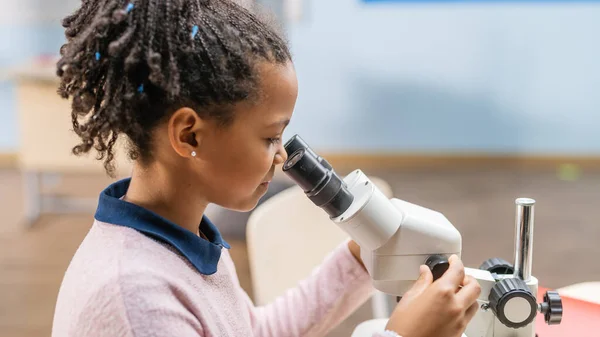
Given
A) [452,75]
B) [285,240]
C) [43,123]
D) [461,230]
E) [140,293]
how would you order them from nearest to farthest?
[140,293] → [285,240] → [461,230] → [43,123] → [452,75]

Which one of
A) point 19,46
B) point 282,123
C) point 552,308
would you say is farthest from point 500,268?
point 19,46

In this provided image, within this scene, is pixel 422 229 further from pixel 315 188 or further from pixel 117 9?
pixel 117 9

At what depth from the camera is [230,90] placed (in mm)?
765

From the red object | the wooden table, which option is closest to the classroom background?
the wooden table

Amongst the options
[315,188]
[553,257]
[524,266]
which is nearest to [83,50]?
[315,188]

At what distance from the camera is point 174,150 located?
0.79 metres

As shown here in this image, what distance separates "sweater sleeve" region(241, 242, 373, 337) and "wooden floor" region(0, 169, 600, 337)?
50.7 inches

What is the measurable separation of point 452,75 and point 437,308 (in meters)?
3.97

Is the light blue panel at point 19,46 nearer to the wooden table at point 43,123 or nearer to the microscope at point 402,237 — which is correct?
the wooden table at point 43,123

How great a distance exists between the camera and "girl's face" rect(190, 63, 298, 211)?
781mm

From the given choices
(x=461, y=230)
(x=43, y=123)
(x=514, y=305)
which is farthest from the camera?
Answer: (x=43, y=123)

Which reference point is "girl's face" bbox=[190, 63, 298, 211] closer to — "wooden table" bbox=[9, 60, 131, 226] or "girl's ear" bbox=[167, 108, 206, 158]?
"girl's ear" bbox=[167, 108, 206, 158]

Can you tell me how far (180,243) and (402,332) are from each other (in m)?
0.28

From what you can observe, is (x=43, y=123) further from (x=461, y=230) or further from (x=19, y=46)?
(x=461, y=230)
